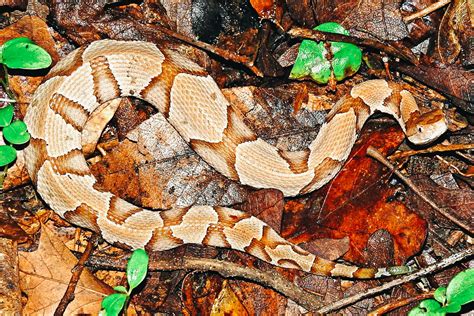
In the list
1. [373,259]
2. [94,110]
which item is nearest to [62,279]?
[94,110]

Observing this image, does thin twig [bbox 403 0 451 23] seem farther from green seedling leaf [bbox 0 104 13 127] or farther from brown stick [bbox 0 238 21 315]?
brown stick [bbox 0 238 21 315]

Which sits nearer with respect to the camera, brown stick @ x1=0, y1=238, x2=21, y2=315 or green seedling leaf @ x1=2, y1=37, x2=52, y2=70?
brown stick @ x1=0, y1=238, x2=21, y2=315

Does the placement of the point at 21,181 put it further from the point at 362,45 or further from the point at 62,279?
the point at 362,45

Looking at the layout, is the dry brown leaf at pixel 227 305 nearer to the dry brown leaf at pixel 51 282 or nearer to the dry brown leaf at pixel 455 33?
the dry brown leaf at pixel 51 282

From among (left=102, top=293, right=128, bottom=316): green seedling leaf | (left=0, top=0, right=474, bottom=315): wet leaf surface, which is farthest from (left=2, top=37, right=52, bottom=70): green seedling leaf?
(left=102, top=293, right=128, bottom=316): green seedling leaf

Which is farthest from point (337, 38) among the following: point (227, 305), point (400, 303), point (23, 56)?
point (23, 56)

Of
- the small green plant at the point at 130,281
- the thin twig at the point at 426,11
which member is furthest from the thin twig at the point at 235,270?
the thin twig at the point at 426,11

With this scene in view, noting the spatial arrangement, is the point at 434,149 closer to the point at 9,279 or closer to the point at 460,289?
the point at 460,289
